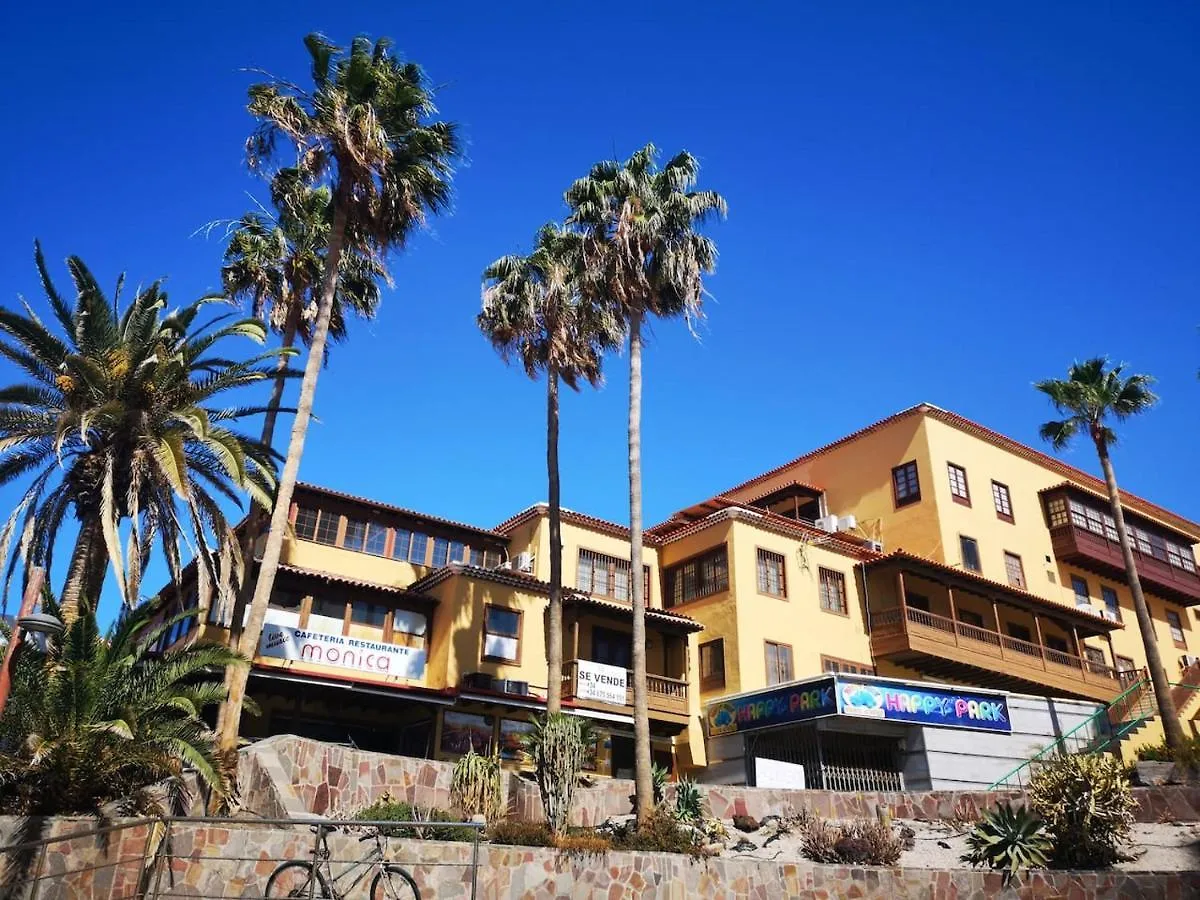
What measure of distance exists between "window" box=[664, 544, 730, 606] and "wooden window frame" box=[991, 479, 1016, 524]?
644 inches

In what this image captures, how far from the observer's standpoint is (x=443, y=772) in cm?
2209

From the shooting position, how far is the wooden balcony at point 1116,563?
46.4 m

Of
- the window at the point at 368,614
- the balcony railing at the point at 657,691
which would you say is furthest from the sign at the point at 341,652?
the balcony railing at the point at 657,691

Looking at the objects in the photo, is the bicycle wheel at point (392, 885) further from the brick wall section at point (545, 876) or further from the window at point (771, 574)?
the window at point (771, 574)

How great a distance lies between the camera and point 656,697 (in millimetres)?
32188

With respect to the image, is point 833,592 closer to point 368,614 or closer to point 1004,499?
point 1004,499

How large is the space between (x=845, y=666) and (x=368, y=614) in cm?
1800

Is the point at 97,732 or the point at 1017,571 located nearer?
the point at 97,732

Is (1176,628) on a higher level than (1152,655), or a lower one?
higher

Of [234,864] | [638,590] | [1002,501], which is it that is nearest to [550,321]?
[638,590]

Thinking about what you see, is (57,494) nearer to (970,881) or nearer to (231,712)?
(231,712)

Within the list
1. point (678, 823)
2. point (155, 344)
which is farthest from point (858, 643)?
point (155, 344)

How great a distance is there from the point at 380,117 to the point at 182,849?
1857cm

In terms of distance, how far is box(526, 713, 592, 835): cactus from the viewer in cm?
1980
